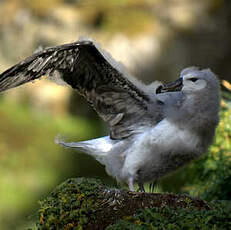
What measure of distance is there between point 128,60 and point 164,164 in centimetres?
608

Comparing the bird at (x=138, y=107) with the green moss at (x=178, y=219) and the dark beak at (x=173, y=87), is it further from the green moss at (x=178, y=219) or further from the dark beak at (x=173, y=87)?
the green moss at (x=178, y=219)

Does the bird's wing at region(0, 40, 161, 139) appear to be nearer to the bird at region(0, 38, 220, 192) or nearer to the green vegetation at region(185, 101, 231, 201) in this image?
the bird at region(0, 38, 220, 192)

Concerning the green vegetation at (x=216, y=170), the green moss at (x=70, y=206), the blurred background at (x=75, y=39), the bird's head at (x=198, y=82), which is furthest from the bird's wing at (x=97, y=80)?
the blurred background at (x=75, y=39)

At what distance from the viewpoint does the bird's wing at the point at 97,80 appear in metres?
3.61

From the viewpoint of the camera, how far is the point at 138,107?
14.3 feet

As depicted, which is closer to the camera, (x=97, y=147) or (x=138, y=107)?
(x=138, y=107)

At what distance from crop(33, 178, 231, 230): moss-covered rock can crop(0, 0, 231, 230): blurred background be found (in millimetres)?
5750

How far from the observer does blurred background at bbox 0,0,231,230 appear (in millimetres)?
9836

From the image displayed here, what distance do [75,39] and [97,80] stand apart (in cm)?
669

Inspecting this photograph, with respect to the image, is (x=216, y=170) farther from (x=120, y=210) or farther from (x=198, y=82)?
(x=120, y=210)

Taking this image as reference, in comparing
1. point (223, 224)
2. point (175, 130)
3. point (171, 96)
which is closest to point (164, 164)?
point (175, 130)

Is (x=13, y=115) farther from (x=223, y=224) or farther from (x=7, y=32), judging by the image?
(x=223, y=224)

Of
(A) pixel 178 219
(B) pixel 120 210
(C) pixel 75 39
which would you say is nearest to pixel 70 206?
(B) pixel 120 210

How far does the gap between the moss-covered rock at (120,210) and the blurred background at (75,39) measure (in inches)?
226
